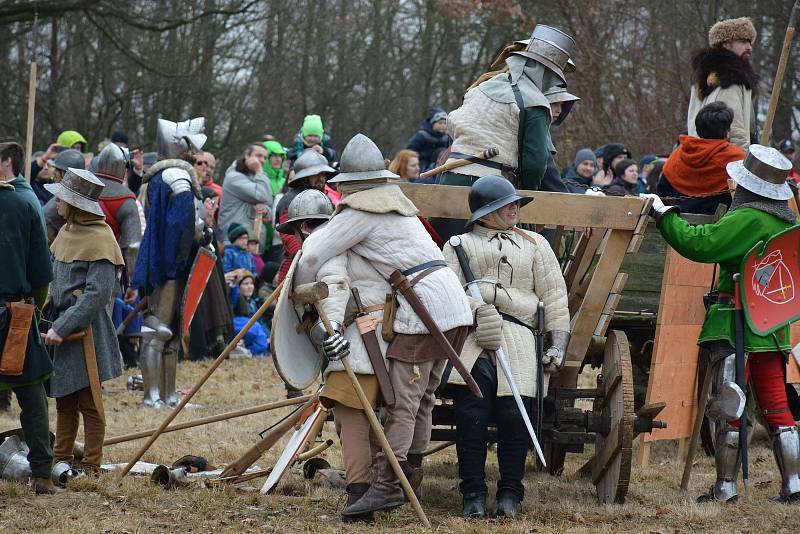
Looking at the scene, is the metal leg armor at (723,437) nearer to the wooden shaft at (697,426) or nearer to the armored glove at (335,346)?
the wooden shaft at (697,426)

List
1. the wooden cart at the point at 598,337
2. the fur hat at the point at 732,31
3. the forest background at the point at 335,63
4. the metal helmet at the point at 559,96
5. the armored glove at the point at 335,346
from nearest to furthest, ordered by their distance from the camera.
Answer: the armored glove at the point at 335,346 → the wooden cart at the point at 598,337 → the metal helmet at the point at 559,96 → the fur hat at the point at 732,31 → the forest background at the point at 335,63

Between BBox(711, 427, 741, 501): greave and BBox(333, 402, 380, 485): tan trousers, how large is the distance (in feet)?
6.35

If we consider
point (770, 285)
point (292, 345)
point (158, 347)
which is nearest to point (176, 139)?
point (158, 347)

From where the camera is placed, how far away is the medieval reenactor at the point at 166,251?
933 centimetres

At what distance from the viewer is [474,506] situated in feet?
20.2

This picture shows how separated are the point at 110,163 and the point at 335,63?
1656 centimetres

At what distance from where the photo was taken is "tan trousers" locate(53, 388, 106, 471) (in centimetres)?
701

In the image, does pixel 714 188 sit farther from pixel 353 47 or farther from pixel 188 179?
pixel 353 47

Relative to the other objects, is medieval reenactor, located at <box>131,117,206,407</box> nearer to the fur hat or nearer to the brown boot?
the brown boot

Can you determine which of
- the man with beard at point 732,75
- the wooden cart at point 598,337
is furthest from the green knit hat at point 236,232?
the wooden cart at point 598,337

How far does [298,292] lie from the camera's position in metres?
5.85

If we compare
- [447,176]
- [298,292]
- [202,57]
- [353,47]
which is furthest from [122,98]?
[298,292]

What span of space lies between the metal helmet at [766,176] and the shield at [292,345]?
7.84 ft

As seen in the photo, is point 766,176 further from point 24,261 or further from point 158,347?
point 158,347
